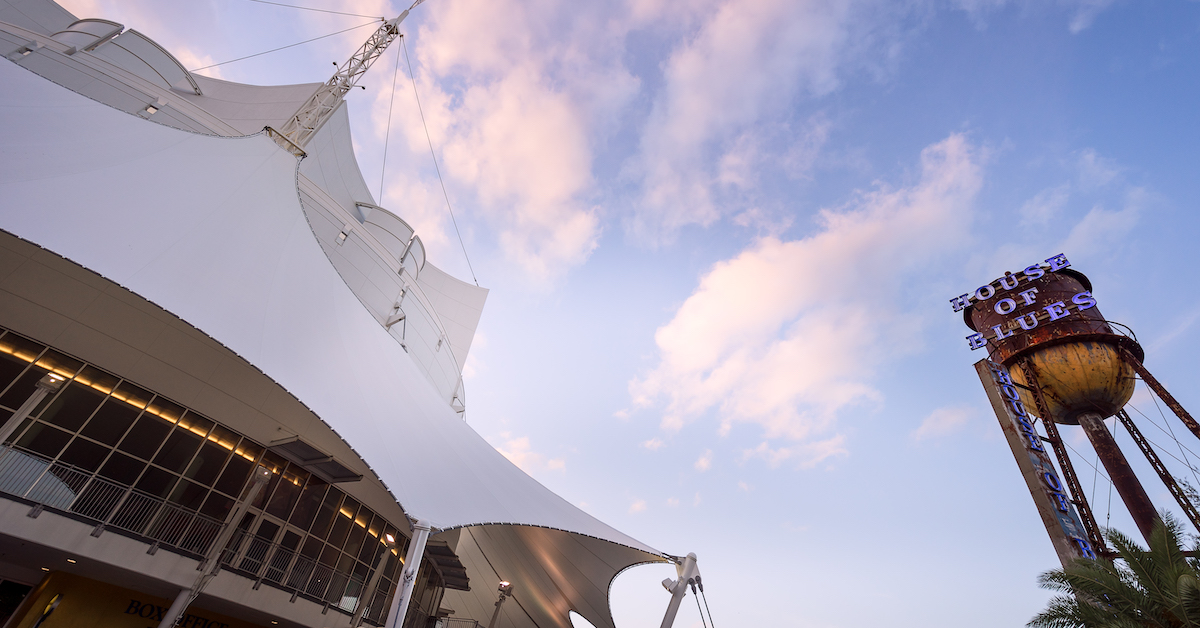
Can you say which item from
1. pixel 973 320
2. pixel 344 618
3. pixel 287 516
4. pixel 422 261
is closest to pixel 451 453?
pixel 287 516

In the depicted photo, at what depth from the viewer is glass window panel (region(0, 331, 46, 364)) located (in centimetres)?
903

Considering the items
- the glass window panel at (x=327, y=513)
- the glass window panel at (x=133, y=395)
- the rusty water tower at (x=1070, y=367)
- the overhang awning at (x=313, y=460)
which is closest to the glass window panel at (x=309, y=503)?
the glass window panel at (x=327, y=513)

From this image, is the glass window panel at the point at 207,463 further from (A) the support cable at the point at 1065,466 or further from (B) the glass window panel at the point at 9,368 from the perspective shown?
(A) the support cable at the point at 1065,466

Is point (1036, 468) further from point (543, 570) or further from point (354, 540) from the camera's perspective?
point (354, 540)

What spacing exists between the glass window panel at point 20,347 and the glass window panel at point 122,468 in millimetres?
2194

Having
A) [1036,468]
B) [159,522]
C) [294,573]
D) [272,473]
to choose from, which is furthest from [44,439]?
[1036,468]

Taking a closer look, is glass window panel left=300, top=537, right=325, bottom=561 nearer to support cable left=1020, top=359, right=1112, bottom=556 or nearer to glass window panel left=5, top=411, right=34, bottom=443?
glass window panel left=5, top=411, right=34, bottom=443

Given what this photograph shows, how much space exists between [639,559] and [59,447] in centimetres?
1098

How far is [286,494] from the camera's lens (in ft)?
38.7

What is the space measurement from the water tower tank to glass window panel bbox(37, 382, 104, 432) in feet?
79.7

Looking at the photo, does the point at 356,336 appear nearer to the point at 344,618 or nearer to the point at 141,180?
the point at 141,180

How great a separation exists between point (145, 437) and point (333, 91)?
9.45 metres

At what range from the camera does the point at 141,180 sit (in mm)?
7617

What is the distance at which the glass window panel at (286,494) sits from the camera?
37.8ft
